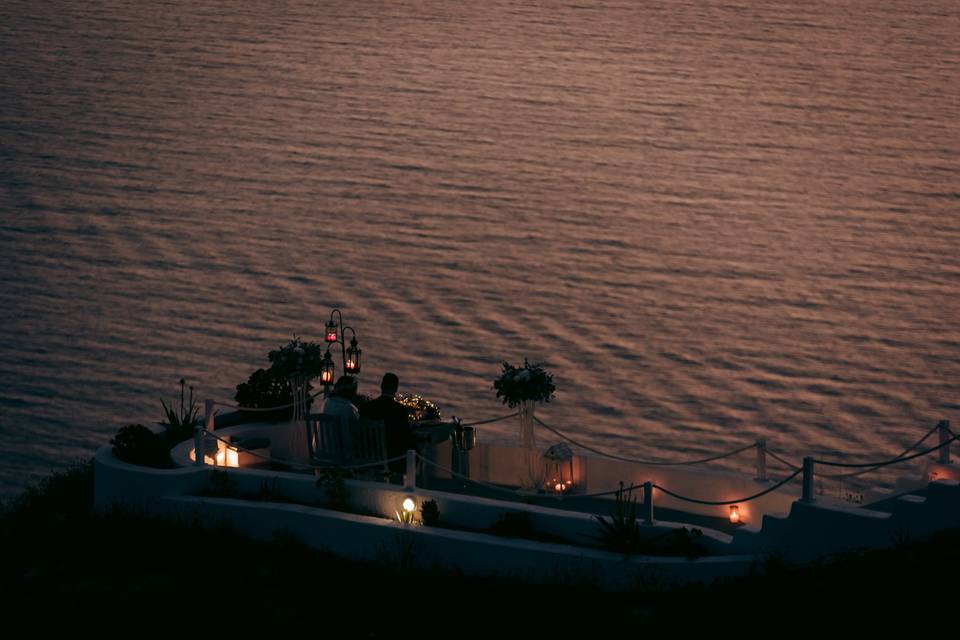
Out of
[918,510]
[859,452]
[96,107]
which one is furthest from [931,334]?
[96,107]

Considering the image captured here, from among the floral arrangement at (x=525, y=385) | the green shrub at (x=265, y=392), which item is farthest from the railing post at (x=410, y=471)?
the green shrub at (x=265, y=392)

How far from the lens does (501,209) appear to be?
103 feet

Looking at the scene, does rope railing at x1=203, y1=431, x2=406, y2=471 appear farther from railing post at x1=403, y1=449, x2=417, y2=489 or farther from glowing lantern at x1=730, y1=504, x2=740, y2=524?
glowing lantern at x1=730, y1=504, x2=740, y2=524

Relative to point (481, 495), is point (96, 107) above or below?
above

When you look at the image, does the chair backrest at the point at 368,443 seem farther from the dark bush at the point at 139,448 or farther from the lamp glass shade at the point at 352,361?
the dark bush at the point at 139,448

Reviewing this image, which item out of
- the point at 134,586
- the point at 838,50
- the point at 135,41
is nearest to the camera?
the point at 134,586

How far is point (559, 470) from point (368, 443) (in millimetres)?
1845

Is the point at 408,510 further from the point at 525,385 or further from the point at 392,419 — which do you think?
the point at 525,385

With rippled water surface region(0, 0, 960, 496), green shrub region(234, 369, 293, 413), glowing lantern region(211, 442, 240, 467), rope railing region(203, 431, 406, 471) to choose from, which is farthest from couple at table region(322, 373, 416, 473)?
rippled water surface region(0, 0, 960, 496)

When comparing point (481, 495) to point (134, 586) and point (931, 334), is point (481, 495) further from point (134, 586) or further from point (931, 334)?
point (931, 334)

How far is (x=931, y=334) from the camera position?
27.2 meters

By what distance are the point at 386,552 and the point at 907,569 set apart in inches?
179

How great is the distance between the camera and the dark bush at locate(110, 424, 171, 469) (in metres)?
15.9

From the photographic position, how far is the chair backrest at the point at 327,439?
15.1 meters
